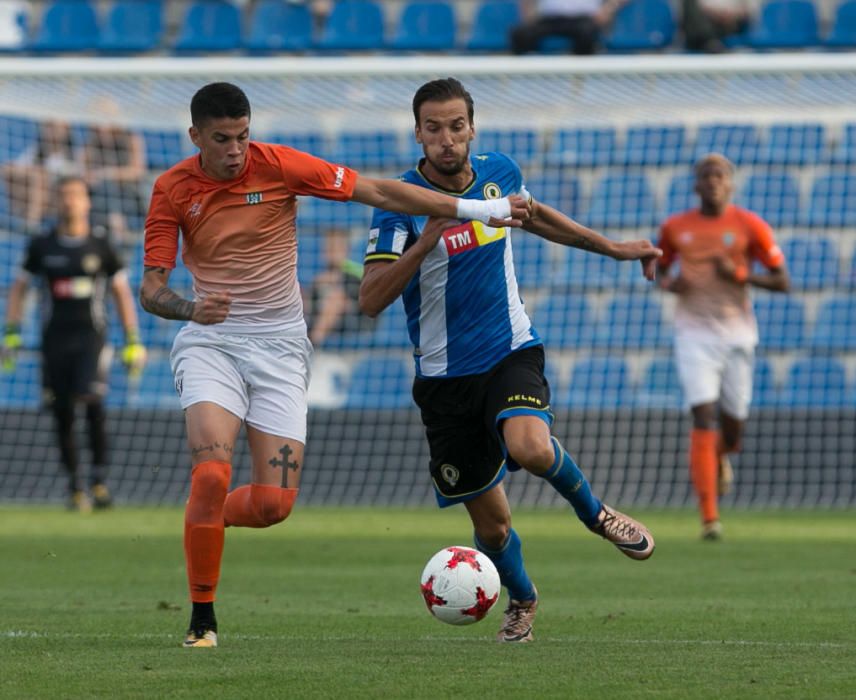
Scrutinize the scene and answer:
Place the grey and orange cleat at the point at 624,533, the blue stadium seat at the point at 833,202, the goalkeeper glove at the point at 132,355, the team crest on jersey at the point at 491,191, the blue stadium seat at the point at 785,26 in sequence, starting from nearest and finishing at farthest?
1. the grey and orange cleat at the point at 624,533
2. the team crest on jersey at the point at 491,191
3. the goalkeeper glove at the point at 132,355
4. the blue stadium seat at the point at 833,202
5. the blue stadium seat at the point at 785,26

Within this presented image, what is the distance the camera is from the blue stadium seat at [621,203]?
1802 cm

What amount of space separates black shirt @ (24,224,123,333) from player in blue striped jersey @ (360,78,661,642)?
26.5 ft

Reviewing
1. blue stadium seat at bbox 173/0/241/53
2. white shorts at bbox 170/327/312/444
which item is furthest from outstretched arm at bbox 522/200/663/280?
blue stadium seat at bbox 173/0/241/53

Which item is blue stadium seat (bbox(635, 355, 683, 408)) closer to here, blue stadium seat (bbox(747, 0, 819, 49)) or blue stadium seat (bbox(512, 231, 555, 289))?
blue stadium seat (bbox(512, 231, 555, 289))

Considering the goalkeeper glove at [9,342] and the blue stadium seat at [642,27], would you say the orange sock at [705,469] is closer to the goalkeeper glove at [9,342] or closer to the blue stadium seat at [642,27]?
the goalkeeper glove at [9,342]

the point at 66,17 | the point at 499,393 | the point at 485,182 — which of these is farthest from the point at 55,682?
the point at 66,17

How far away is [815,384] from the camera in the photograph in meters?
17.1

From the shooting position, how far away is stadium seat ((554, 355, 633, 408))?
17078 millimetres

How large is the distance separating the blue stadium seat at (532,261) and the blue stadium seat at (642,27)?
10.8 feet

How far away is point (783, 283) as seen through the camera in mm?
12586

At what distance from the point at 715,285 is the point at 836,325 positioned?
529 cm

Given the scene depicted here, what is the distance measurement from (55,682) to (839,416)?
1162cm

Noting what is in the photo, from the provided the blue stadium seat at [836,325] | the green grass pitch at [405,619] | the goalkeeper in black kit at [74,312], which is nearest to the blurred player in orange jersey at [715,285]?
the green grass pitch at [405,619]

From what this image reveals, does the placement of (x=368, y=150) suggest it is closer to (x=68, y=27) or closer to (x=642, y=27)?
(x=642, y=27)
